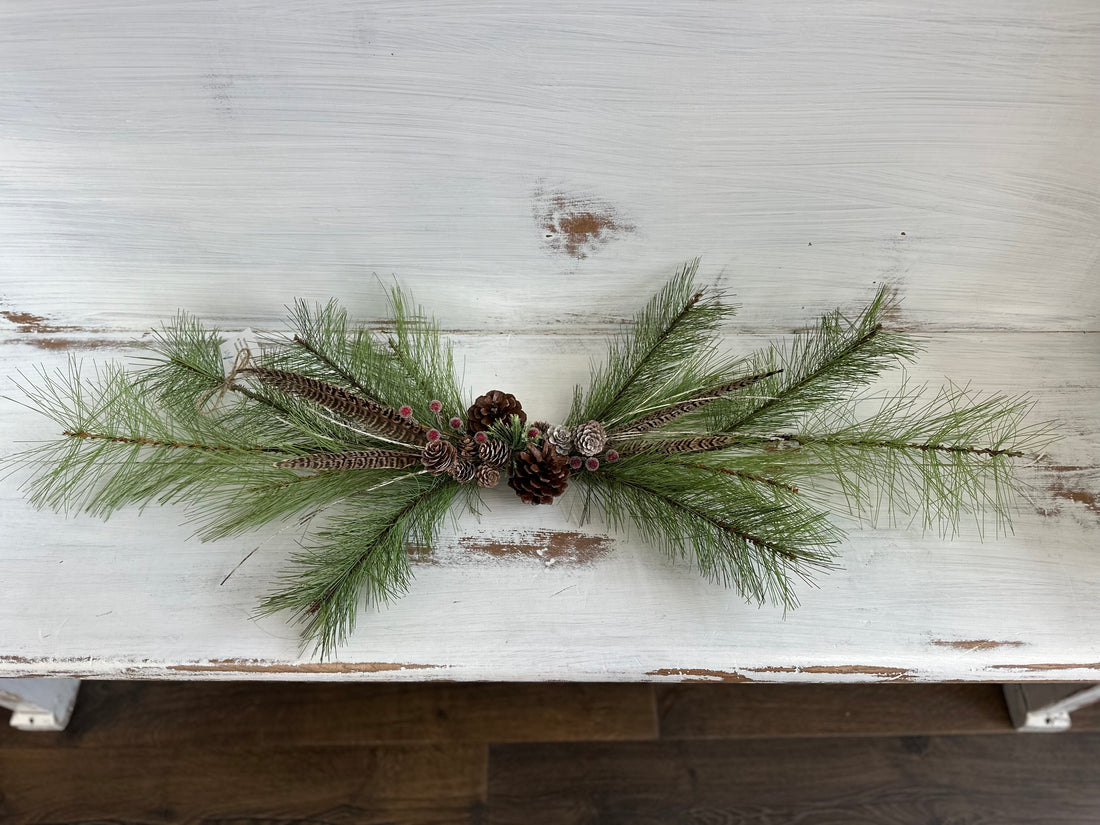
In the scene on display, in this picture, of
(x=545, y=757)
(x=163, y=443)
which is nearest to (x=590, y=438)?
(x=163, y=443)

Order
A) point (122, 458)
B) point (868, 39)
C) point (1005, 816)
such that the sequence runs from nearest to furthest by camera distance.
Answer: point (868, 39) → point (122, 458) → point (1005, 816)

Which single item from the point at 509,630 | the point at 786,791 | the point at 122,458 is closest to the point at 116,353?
the point at 122,458

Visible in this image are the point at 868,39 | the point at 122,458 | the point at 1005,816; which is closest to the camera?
the point at 868,39

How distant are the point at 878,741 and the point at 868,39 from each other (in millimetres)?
848

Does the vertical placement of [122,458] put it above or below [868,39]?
below

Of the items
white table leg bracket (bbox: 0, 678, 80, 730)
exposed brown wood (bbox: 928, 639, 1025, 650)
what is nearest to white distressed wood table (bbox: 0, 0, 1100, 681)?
exposed brown wood (bbox: 928, 639, 1025, 650)

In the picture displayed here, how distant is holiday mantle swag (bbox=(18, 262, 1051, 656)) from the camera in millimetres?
562

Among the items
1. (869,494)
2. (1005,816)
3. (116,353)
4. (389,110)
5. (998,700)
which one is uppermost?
(389,110)

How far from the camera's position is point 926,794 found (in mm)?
879

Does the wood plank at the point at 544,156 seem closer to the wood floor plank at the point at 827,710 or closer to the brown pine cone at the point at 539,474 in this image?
the brown pine cone at the point at 539,474

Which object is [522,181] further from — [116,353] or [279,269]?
[116,353]

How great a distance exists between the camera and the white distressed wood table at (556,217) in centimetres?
53

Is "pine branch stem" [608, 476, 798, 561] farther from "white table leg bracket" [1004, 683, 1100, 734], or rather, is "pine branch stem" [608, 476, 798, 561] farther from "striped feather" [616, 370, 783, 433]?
"white table leg bracket" [1004, 683, 1100, 734]

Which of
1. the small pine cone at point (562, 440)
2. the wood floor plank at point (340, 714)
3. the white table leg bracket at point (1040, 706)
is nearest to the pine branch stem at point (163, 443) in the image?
the small pine cone at point (562, 440)
